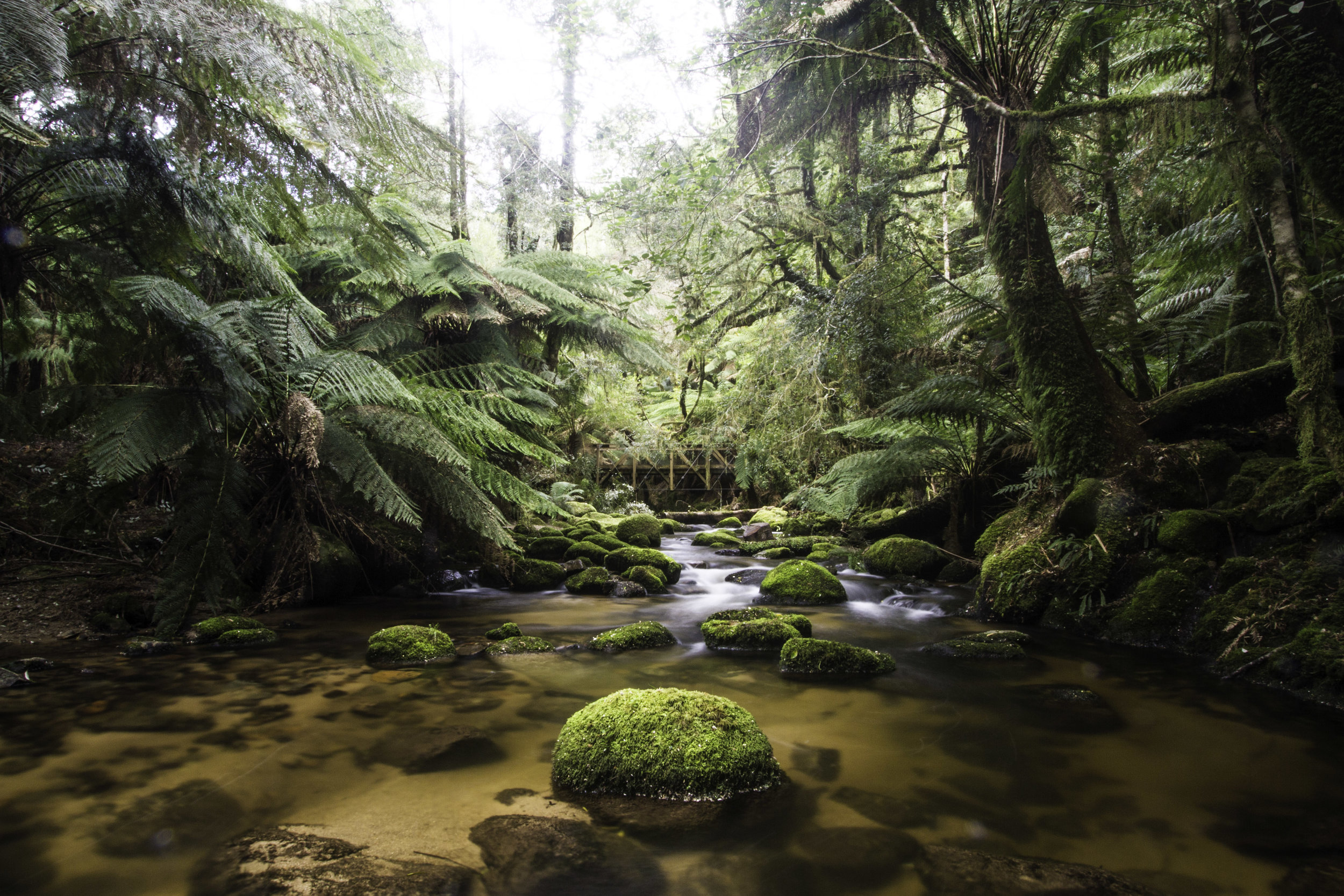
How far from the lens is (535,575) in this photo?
598 centimetres

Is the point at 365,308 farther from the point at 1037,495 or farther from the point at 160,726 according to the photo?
the point at 1037,495

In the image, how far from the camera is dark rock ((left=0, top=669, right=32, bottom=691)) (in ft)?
8.83

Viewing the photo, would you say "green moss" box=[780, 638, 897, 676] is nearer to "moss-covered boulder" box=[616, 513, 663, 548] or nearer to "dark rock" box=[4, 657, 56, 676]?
"dark rock" box=[4, 657, 56, 676]

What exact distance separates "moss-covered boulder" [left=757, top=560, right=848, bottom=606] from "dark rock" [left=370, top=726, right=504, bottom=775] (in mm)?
3438

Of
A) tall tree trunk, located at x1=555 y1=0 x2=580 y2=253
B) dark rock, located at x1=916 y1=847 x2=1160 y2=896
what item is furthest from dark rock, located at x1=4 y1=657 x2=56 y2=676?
tall tree trunk, located at x1=555 y1=0 x2=580 y2=253

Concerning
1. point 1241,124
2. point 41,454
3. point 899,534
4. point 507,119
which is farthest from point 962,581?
point 507,119

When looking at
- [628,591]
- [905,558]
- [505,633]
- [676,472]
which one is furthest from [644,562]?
[676,472]

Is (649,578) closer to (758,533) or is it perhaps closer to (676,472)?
(758,533)

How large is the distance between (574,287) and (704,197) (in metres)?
1.89

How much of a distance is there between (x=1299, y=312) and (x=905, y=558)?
A: 393 centimetres

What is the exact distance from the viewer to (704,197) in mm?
7520

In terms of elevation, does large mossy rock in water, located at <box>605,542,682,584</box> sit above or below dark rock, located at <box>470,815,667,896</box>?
above

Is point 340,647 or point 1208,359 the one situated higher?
point 1208,359

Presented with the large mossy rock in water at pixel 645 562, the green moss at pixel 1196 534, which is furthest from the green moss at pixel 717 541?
the green moss at pixel 1196 534
